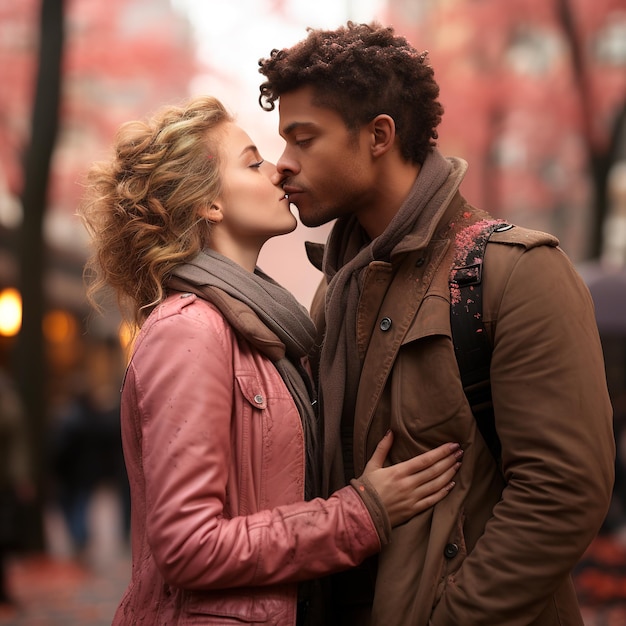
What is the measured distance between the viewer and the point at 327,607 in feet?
10.9

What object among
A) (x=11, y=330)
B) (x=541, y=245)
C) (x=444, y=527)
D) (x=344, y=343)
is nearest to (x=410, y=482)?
(x=444, y=527)

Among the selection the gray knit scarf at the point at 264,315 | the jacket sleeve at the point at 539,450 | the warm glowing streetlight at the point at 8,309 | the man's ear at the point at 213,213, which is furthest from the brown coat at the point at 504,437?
the warm glowing streetlight at the point at 8,309

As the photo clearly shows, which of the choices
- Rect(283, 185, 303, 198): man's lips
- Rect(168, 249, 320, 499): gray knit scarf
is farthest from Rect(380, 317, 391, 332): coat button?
Rect(283, 185, 303, 198): man's lips

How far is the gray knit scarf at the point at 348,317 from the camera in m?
3.20

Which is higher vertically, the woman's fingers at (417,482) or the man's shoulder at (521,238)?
the man's shoulder at (521,238)

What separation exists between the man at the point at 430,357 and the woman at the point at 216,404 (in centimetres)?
11

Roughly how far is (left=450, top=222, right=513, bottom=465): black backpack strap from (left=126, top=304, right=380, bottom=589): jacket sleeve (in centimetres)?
47

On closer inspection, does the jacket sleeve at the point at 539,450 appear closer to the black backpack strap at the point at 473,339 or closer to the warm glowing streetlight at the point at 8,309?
the black backpack strap at the point at 473,339

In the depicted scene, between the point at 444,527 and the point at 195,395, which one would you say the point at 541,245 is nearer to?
the point at 444,527

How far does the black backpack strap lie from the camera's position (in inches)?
117

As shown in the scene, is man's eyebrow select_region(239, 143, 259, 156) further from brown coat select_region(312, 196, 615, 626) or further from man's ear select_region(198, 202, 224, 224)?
brown coat select_region(312, 196, 615, 626)

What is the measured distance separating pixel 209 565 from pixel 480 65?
693 inches

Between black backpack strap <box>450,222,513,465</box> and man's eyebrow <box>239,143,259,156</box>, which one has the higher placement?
man's eyebrow <box>239,143,259,156</box>

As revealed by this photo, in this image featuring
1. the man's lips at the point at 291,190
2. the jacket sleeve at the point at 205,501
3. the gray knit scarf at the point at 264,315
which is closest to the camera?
the jacket sleeve at the point at 205,501
